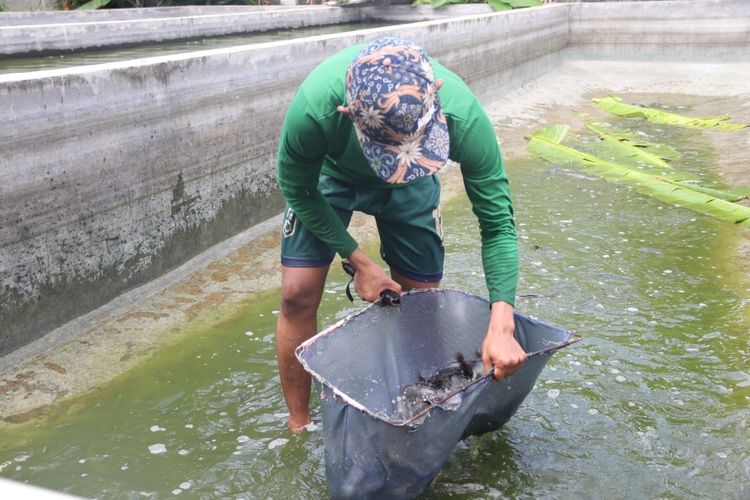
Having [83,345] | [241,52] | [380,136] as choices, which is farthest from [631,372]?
[241,52]

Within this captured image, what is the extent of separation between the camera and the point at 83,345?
4.11 meters

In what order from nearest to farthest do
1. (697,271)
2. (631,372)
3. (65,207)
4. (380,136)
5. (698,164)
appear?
(380,136), (631,372), (65,207), (697,271), (698,164)

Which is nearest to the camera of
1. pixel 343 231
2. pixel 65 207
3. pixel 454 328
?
pixel 343 231

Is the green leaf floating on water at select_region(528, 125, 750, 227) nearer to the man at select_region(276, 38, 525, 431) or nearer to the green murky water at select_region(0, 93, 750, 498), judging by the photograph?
the green murky water at select_region(0, 93, 750, 498)

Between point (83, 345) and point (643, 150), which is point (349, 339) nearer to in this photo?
point (83, 345)

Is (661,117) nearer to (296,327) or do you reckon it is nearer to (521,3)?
(521,3)

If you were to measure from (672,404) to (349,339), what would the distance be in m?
1.49

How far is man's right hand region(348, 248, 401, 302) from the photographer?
10.1ft

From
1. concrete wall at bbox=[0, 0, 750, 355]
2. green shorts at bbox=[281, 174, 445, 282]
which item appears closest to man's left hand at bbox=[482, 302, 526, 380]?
green shorts at bbox=[281, 174, 445, 282]

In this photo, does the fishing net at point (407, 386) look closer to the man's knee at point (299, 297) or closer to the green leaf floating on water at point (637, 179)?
the man's knee at point (299, 297)

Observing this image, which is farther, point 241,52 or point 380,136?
point 241,52

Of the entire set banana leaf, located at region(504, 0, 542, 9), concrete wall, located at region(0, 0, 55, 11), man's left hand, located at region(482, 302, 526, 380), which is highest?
concrete wall, located at region(0, 0, 55, 11)

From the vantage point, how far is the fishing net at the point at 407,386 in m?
2.63

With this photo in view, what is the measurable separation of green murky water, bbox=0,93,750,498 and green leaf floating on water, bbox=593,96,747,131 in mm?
4356
